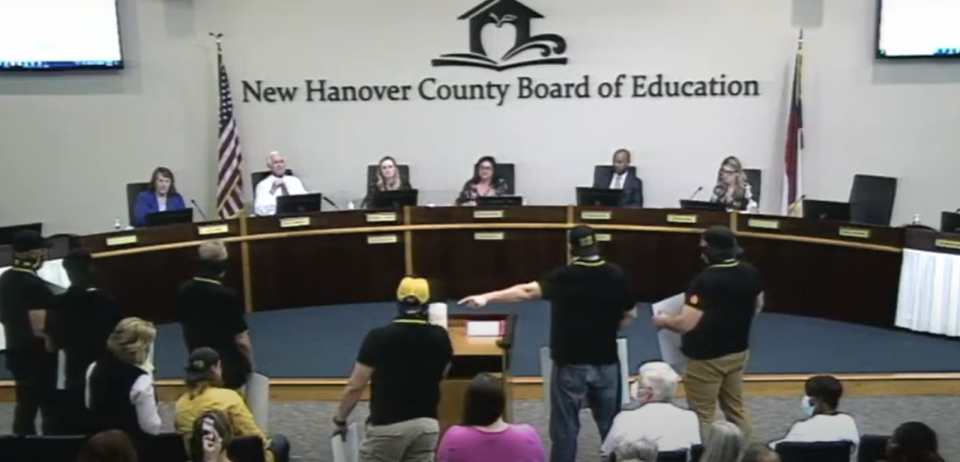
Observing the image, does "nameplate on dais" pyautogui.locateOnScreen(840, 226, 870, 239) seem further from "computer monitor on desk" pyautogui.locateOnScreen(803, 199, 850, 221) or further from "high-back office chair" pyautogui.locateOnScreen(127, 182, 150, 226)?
"high-back office chair" pyautogui.locateOnScreen(127, 182, 150, 226)

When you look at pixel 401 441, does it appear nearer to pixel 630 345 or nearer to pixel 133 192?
pixel 630 345

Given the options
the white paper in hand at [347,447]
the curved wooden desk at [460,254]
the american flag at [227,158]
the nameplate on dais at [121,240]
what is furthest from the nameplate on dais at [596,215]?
the white paper in hand at [347,447]

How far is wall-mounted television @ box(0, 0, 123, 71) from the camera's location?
10.9 metres

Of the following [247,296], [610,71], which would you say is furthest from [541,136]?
[247,296]

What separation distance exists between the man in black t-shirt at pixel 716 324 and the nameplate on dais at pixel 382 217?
4.49m

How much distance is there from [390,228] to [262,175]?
1.82 meters

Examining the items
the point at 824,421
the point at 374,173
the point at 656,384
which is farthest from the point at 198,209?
the point at 824,421

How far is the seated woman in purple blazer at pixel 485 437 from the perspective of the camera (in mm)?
4473

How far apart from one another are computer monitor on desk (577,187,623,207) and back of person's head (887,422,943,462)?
5902 millimetres

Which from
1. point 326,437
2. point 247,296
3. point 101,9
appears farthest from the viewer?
point 101,9

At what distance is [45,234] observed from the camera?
11648 millimetres

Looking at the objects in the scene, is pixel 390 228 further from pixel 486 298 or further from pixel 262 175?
pixel 486 298

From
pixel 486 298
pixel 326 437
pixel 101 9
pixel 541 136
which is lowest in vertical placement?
pixel 326 437

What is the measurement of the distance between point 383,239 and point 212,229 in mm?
1496
